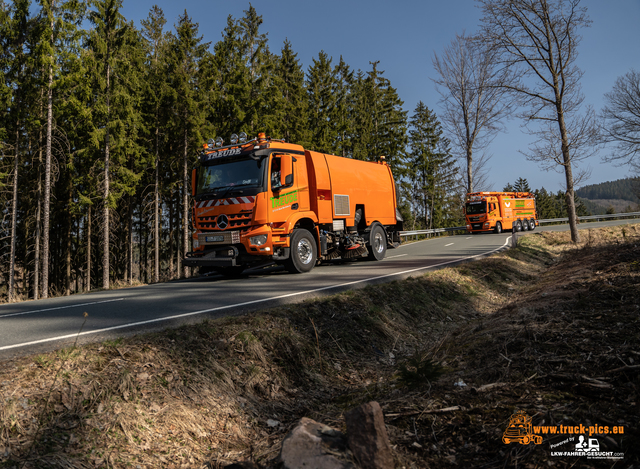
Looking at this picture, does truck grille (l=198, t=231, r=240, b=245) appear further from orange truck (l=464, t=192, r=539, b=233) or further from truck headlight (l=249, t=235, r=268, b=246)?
orange truck (l=464, t=192, r=539, b=233)

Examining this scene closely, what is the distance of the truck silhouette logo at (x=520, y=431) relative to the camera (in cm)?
233

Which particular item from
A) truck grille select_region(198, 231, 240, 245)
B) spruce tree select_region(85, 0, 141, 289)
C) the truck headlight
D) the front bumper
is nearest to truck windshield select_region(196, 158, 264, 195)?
truck grille select_region(198, 231, 240, 245)

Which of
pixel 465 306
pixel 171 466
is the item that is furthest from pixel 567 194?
pixel 171 466

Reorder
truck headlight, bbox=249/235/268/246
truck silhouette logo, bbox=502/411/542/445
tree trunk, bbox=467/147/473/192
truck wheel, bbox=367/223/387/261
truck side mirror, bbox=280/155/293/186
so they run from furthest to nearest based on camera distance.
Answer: tree trunk, bbox=467/147/473/192
truck wheel, bbox=367/223/387/261
truck side mirror, bbox=280/155/293/186
truck headlight, bbox=249/235/268/246
truck silhouette logo, bbox=502/411/542/445

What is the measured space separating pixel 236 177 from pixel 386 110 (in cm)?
4173

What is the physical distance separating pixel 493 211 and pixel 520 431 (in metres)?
35.7

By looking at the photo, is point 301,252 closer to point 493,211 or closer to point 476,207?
point 476,207

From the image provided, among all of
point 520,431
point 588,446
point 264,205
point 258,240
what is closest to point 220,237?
point 258,240

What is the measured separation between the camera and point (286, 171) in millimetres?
10781

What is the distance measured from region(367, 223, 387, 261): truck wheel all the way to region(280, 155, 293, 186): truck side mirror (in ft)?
15.8

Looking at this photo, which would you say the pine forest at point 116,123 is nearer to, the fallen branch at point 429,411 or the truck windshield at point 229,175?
the truck windshield at point 229,175

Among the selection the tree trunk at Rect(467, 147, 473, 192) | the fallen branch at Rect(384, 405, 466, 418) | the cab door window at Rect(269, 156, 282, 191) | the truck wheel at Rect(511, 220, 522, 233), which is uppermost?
the tree trunk at Rect(467, 147, 473, 192)

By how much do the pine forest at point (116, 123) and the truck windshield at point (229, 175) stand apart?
6.63m

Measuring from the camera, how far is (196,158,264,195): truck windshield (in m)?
10.4
